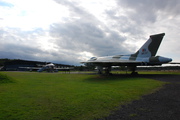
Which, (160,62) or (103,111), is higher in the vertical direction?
(160,62)

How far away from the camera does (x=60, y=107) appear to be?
5.10m

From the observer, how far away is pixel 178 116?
4191 mm

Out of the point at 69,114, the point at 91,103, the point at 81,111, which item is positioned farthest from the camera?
the point at 91,103

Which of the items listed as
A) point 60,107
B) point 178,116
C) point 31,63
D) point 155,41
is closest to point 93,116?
point 60,107

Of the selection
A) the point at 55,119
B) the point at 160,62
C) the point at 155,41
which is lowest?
the point at 55,119

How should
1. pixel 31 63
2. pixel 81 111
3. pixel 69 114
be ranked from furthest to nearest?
pixel 31 63 → pixel 81 111 → pixel 69 114

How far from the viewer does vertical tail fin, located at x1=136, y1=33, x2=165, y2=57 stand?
18.5 meters

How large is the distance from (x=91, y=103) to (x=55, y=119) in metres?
1.89

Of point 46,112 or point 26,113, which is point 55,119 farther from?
point 26,113

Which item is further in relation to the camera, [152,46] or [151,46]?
[151,46]

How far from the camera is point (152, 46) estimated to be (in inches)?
754

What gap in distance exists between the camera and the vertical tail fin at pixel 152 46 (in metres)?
18.5

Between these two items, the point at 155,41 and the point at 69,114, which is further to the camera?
the point at 155,41

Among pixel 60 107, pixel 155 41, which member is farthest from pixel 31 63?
pixel 60 107
